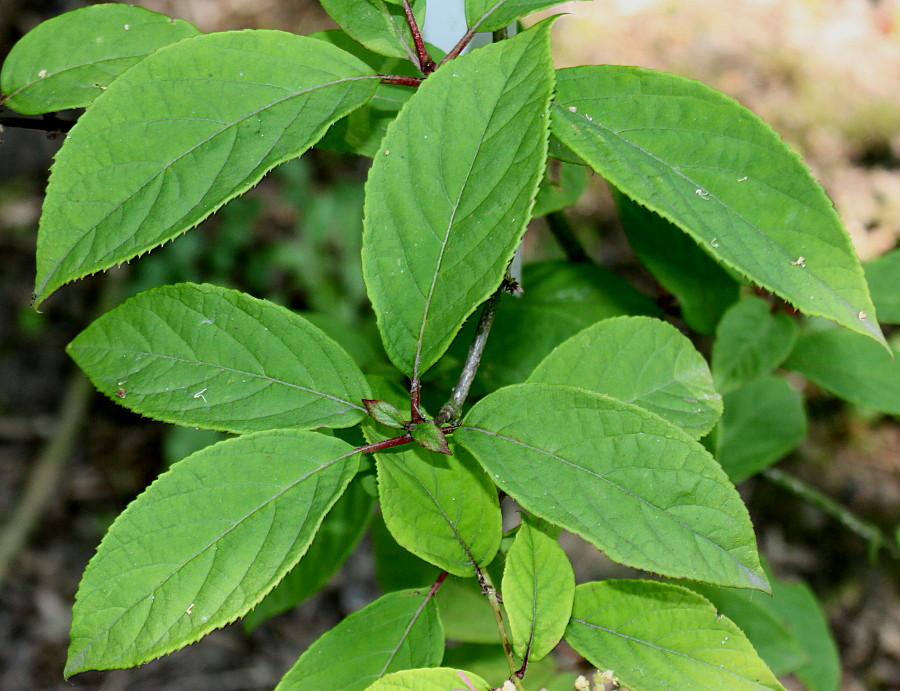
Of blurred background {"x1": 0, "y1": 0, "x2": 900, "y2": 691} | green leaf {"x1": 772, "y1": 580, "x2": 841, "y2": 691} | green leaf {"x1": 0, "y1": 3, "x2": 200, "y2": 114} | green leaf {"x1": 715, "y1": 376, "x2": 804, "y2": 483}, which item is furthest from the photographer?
blurred background {"x1": 0, "y1": 0, "x2": 900, "y2": 691}

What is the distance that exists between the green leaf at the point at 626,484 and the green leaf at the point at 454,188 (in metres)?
0.15

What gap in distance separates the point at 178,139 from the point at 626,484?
0.62 metres

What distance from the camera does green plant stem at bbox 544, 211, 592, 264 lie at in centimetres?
151

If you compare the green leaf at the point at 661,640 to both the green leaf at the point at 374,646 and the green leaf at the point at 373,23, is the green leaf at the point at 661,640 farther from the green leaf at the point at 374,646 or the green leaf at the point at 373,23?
the green leaf at the point at 373,23

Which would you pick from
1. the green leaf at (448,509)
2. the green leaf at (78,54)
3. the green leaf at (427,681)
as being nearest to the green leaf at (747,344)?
the green leaf at (448,509)

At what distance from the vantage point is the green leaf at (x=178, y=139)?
0.79 m

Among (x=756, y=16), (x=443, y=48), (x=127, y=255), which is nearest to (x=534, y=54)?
(x=443, y=48)

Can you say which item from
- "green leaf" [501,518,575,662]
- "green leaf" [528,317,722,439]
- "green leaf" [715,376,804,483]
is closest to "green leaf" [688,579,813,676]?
"green leaf" [715,376,804,483]

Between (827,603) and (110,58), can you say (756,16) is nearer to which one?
(827,603)

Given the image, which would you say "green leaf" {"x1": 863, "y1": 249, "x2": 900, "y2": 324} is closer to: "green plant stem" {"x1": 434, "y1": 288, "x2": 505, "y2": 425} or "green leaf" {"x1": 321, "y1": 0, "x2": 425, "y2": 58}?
"green plant stem" {"x1": 434, "y1": 288, "x2": 505, "y2": 425}

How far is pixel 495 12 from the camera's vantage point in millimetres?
864

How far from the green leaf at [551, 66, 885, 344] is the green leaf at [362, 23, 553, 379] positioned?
0.10 meters

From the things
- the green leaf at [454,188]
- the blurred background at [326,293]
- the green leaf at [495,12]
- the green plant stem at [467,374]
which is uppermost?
the green leaf at [495,12]

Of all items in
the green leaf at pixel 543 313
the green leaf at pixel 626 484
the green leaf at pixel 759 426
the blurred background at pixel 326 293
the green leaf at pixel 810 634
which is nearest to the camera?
the green leaf at pixel 626 484
